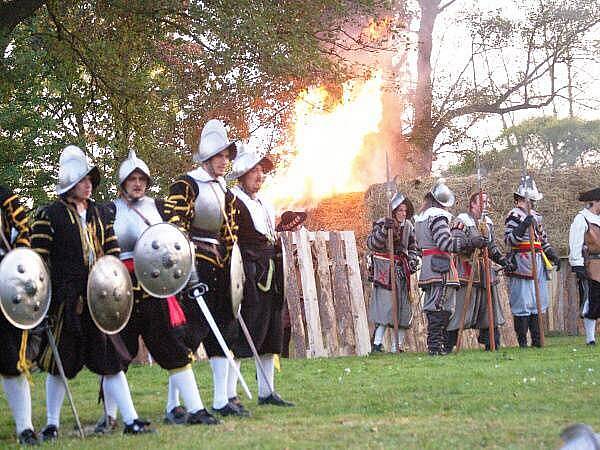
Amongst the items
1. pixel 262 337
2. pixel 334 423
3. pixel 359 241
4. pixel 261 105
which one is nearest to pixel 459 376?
pixel 262 337

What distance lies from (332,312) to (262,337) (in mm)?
5960

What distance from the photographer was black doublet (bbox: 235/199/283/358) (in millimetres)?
9273

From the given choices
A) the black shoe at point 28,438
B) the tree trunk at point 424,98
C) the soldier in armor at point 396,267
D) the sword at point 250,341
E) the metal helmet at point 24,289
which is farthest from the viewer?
the tree trunk at point 424,98

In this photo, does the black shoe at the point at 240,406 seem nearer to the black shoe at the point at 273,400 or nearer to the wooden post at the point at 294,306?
the black shoe at the point at 273,400

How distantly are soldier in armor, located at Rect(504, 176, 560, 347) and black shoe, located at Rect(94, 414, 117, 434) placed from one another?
7.78 metres

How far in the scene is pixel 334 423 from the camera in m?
7.90

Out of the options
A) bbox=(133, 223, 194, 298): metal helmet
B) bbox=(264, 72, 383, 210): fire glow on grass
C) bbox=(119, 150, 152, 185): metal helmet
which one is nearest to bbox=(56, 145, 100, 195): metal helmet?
bbox=(119, 150, 152, 185): metal helmet

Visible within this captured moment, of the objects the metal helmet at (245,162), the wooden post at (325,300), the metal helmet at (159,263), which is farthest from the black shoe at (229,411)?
the wooden post at (325,300)

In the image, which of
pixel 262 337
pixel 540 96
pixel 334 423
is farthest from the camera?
pixel 540 96

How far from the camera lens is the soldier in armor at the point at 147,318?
8.15 metres

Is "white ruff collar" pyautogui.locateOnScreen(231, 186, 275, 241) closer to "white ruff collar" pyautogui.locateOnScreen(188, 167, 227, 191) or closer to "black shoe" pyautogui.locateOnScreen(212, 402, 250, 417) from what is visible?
"white ruff collar" pyautogui.locateOnScreen(188, 167, 227, 191)

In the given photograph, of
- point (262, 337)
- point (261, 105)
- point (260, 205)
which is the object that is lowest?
point (262, 337)

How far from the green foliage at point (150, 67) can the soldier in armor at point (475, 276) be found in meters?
2.73

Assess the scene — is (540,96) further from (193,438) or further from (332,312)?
(193,438)
